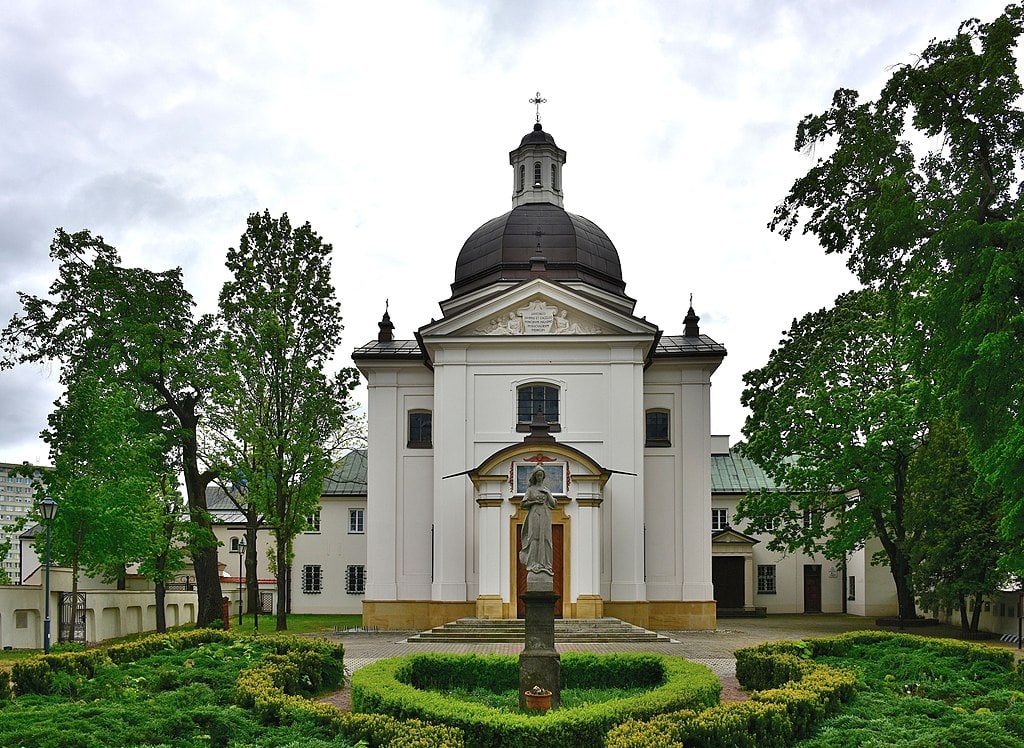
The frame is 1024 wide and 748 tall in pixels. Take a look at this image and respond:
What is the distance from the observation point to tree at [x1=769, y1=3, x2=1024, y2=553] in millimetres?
16859

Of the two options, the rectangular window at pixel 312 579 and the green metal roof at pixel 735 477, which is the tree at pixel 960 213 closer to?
the green metal roof at pixel 735 477

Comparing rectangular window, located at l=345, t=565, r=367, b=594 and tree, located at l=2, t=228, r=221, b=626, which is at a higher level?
tree, located at l=2, t=228, r=221, b=626

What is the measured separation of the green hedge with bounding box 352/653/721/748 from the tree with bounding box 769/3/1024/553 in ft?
21.6

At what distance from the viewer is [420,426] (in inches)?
1305

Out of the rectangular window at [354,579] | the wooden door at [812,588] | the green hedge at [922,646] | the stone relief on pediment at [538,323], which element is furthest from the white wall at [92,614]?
the wooden door at [812,588]

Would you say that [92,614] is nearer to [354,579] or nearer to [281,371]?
[281,371]

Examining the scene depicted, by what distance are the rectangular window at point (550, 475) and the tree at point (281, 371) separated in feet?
20.3

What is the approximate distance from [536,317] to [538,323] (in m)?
0.20

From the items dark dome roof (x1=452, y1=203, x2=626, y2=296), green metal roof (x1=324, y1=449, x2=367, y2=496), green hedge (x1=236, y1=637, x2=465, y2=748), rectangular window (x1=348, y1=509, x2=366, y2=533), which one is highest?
dark dome roof (x1=452, y1=203, x2=626, y2=296)

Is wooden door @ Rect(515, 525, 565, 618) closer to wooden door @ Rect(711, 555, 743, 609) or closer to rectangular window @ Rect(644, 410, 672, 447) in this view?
rectangular window @ Rect(644, 410, 672, 447)

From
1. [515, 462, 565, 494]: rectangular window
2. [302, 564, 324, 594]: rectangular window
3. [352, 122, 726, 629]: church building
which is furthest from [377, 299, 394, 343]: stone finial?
[302, 564, 324, 594]: rectangular window

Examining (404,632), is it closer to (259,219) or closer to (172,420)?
(172,420)

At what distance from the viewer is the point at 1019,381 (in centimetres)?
1731

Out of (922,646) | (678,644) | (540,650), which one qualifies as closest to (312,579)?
(678,644)
